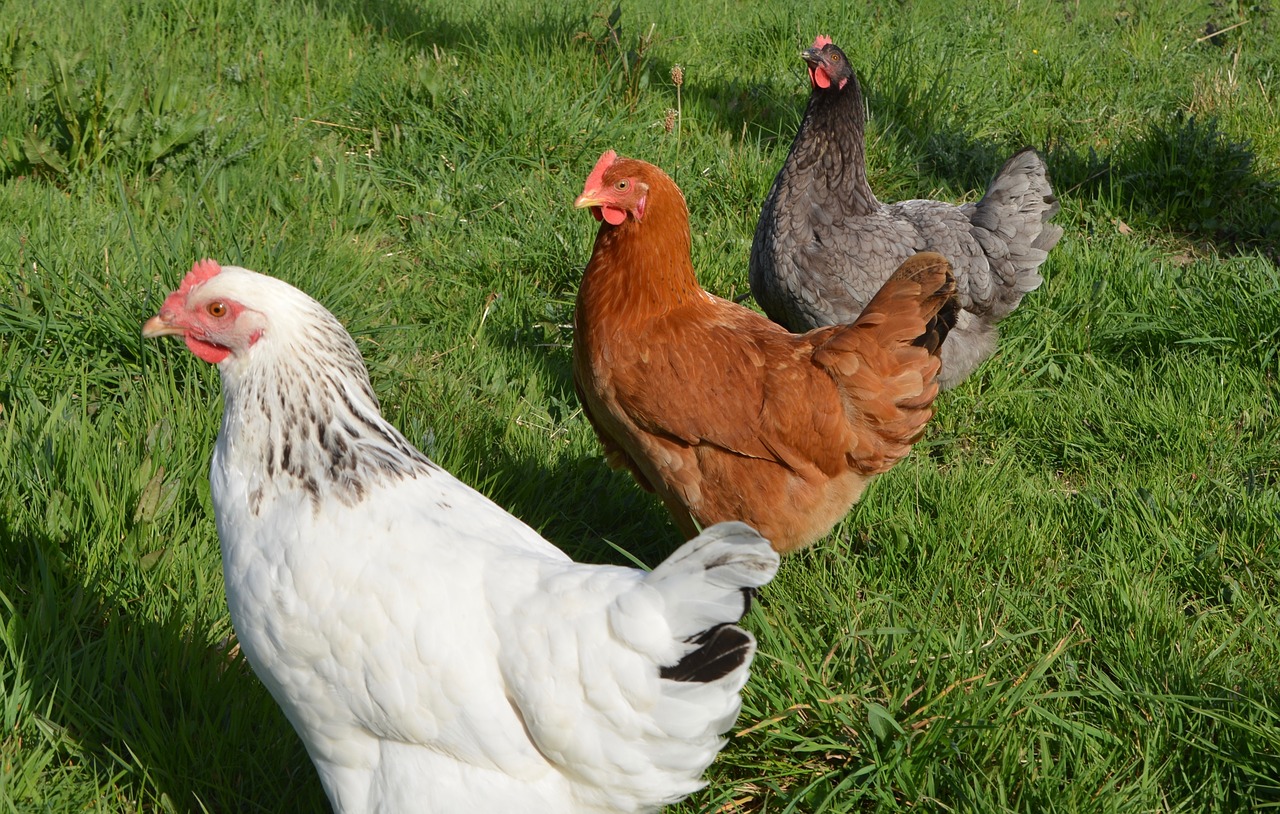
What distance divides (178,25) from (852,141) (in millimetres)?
3786

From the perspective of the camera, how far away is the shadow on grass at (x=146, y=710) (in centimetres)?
237

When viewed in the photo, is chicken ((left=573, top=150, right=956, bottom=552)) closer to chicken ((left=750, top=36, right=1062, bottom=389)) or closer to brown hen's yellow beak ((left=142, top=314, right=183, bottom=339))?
chicken ((left=750, top=36, right=1062, bottom=389))

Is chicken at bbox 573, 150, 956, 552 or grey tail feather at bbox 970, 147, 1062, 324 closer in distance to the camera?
chicken at bbox 573, 150, 956, 552

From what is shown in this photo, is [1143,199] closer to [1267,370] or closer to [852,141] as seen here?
[1267,370]

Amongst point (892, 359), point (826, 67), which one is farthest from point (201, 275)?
point (826, 67)

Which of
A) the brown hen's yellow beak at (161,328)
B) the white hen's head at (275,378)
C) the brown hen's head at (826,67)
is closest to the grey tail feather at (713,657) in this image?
the white hen's head at (275,378)

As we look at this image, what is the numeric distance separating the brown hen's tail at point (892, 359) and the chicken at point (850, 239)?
87 centimetres

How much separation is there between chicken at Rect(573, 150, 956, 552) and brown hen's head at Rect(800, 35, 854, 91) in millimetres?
1244

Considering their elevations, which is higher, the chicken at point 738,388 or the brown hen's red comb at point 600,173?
the brown hen's red comb at point 600,173

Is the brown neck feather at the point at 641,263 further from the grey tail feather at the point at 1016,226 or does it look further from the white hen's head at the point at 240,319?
the grey tail feather at the point at 1016,226

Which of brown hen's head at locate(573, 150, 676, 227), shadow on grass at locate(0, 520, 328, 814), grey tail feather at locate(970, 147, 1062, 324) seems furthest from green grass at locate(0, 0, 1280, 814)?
brown hen's head at locate(573, 150, 676, 227)

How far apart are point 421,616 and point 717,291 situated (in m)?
2.79

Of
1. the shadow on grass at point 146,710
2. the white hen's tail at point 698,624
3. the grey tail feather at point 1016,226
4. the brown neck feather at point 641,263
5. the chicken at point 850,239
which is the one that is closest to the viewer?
the white hen's tail at point 698,624

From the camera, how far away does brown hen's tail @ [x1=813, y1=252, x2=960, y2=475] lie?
3096mm
